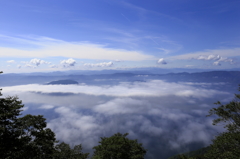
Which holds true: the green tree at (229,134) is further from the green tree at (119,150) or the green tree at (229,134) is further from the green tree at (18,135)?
the green tree at (18,135)

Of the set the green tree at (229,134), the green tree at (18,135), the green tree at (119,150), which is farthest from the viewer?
the green tree at (119,150)

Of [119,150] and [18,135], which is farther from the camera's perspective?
[119,150]

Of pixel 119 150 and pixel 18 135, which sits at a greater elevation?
pixel 18 135

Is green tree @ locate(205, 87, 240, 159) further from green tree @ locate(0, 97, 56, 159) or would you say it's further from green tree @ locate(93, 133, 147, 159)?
green tree @ locate(0, 97, 56, 159)

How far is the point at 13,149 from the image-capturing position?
58.5 ft

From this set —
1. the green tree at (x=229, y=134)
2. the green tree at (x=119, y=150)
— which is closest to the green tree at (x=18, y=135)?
the green tree at (x=119, y=150)

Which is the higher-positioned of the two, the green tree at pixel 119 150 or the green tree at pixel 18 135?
the green tree at pixel 18 135

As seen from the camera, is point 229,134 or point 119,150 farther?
point 119,150

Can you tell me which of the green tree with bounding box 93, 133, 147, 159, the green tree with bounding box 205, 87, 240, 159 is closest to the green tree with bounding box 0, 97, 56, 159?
the green tree with bounding box 93, 133, 147, 159

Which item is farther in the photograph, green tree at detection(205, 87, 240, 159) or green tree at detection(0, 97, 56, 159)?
green tree at detection(205, 87, 240, 159)

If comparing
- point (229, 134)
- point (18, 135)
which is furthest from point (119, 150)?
point (229, 134)

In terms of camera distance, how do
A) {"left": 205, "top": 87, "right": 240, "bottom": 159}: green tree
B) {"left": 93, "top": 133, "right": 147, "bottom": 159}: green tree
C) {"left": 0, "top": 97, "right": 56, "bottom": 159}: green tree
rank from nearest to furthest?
{"left": 0, "top": 97, "right": 56, "bottom": 159}: green tree → {"left": 205, "top": 87, "right": 240, "bottom": 159}: green tree → {"left": 93, "top": 133, "right": 147, "bottom": 159}: green tree

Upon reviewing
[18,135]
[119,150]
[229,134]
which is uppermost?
[18,135]

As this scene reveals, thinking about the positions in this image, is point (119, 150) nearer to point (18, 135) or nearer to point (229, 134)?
point (18, 135)
